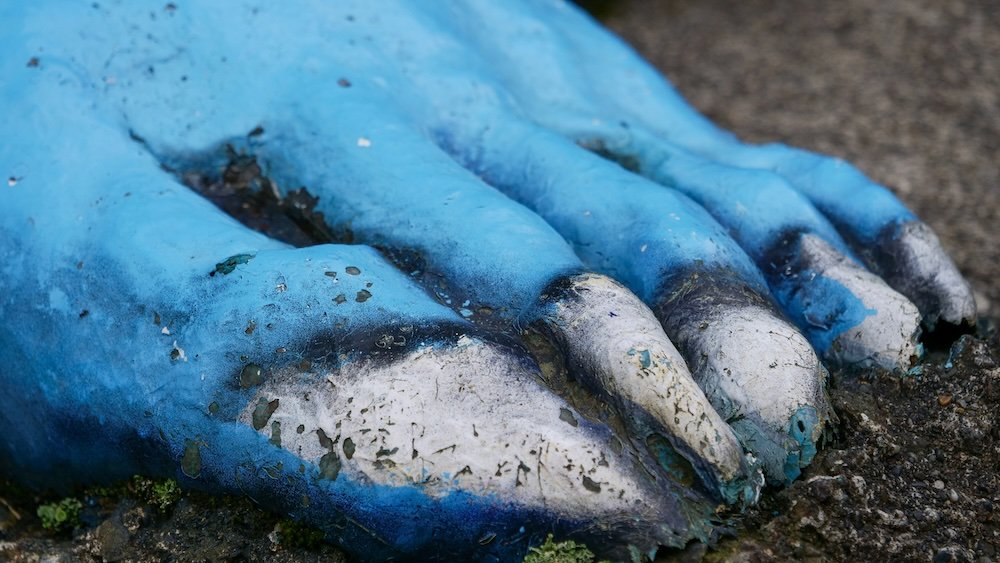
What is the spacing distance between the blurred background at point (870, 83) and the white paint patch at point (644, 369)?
6.38 feet

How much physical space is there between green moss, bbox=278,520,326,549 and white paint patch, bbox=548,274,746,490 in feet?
2.07

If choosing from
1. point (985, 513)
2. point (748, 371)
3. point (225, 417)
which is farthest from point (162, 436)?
point (985, 513)

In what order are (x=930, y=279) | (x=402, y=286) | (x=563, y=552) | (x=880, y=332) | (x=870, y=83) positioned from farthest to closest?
(x=870, y=83) → (x=930, y=279) → (x=880, y=332) → (x=402, y=286) → (x=563, y=552)

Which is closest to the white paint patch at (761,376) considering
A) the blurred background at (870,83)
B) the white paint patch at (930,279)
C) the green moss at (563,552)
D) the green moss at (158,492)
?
the green moss at (563,552)

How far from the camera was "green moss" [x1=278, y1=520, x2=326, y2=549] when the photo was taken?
200cm

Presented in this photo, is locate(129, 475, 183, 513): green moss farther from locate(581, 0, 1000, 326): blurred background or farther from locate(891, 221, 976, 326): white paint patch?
locate(581, 0, 1000, 326): blurred background

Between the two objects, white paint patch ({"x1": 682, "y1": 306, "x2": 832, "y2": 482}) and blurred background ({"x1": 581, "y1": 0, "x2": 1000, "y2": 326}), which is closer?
white paint patch ({"x1": 682, "y1": 306, "x2": 832, "y2": 482})

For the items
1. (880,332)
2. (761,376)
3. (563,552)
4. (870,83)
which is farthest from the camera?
(870,83)

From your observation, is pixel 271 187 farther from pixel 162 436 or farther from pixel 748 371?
pixel 748 371

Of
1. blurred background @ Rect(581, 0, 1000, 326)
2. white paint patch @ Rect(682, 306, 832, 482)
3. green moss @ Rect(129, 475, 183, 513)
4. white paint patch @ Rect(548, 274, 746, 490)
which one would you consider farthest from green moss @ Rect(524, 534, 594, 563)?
blurred background @ Rect(581, 0, 1000, 326)

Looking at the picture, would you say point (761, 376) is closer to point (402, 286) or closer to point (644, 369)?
point (644, 369)

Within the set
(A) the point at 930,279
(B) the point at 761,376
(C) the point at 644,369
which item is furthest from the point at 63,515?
(A) the point at 930,279

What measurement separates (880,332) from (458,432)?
1042mm

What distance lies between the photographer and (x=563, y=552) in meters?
1.87
